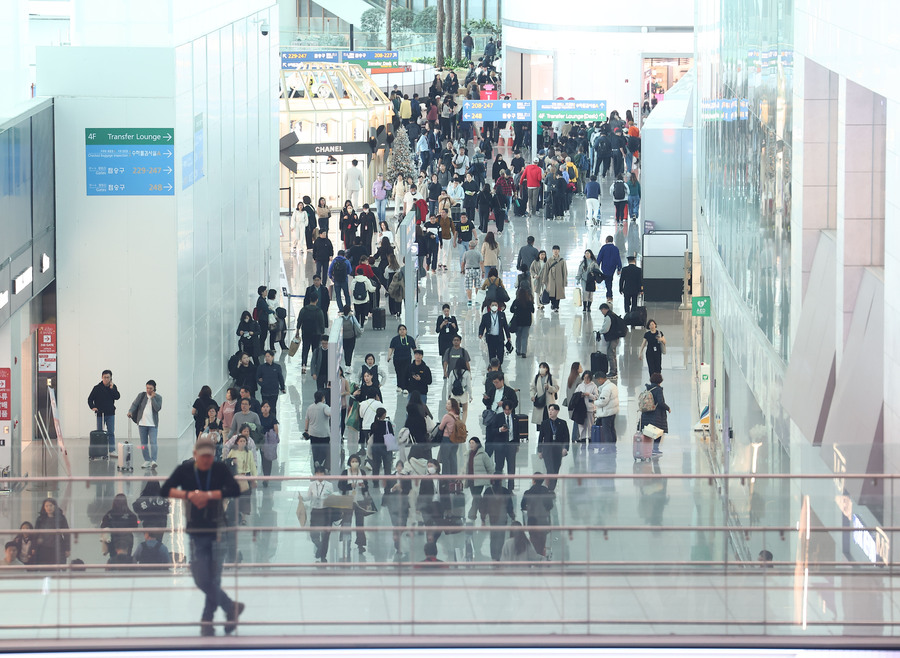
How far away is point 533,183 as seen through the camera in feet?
114

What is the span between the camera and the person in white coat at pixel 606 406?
54.7ft

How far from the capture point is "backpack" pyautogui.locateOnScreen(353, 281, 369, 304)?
23.3 metres

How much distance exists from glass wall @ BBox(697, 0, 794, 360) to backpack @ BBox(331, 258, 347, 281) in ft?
19.2

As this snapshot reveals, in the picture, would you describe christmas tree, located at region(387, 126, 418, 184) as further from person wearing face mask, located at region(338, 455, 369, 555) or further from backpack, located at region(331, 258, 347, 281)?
person wearing face mask, located at region(338, 455, 369, 555)

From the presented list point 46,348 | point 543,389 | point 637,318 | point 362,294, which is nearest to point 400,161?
point 362,294

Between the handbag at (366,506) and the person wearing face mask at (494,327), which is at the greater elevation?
the person wearing face mask at (494,327)

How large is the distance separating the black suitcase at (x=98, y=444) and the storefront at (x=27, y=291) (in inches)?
16.7

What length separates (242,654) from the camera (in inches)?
378

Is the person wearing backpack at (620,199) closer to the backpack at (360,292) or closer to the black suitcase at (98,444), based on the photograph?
the backpack at (360,292)

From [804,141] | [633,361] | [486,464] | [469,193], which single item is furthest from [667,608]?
[469,193]

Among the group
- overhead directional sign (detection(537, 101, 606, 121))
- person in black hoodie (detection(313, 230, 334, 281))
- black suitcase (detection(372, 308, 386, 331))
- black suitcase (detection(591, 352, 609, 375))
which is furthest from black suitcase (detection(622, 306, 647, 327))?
overhead directional sign (detection(537, 101, 606, 121))

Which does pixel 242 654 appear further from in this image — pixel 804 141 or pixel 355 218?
pixel 355 218

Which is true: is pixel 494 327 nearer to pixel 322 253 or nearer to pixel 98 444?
pixel 98 444

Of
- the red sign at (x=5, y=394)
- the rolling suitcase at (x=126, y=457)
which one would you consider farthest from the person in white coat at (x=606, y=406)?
the red sign at (x=5, y=394)
